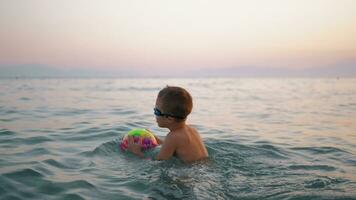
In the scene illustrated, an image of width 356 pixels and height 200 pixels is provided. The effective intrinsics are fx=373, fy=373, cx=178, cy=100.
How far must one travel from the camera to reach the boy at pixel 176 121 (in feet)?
19.7

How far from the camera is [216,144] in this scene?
8.57 m

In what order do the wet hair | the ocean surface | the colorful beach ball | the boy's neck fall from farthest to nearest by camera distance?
the colorful beach ball
the boy's neck
the wet hair
the ocean surface

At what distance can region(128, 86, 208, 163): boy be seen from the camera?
599 centimetres

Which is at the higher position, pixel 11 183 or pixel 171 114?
pixel 171 114

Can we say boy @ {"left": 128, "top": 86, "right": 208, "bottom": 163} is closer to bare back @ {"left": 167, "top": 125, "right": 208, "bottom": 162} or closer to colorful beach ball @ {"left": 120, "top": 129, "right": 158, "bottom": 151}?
bare back @ {"left": 167, "top": 125, "right": 208, "bottom": 162}

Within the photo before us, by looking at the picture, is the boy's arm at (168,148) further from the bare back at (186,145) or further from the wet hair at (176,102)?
the wet hair at (176,102)

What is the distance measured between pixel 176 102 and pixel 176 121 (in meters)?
0.32

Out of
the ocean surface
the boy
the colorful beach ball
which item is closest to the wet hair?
the boy

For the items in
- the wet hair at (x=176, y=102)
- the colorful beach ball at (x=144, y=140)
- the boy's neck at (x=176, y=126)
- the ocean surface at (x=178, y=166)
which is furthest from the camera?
the colorful beach ball at (x=144, y=140)

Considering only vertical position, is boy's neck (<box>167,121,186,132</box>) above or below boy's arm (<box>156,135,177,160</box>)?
above

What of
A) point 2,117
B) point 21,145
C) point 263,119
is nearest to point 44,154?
point 21,145

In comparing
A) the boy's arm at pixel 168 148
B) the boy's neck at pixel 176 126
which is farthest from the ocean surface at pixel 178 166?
the boy's neck at pixel 176 126

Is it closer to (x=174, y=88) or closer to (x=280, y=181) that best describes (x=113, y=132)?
(x=174, y=88)

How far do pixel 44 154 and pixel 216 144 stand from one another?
372cm
